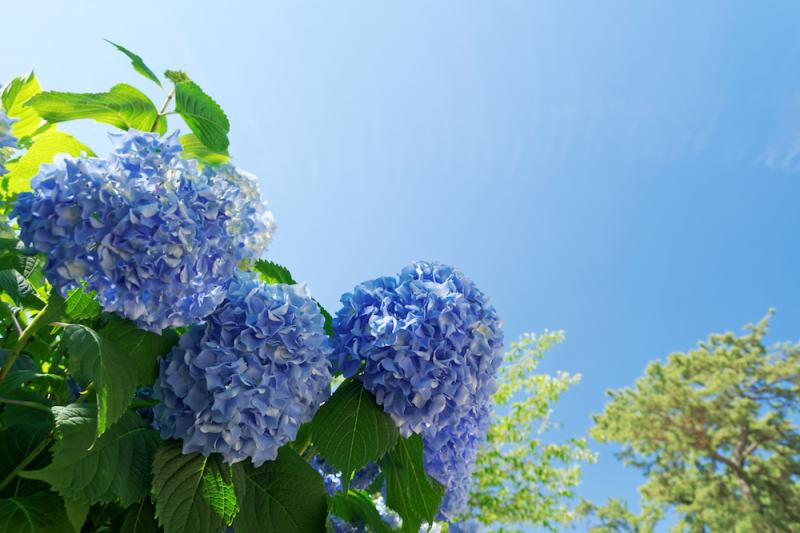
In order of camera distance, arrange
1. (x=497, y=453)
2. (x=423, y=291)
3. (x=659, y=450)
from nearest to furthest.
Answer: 1. (x=423, y=291)
2. (x=497, y=453)
3. (x=659, y=450)

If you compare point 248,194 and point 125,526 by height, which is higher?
point 248,194

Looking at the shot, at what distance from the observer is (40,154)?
1206 millimetres

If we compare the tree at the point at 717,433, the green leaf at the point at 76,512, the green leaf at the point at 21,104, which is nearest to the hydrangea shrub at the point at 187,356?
the green leaf at the point at 76,512

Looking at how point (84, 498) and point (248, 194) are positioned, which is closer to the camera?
point (84, 498)

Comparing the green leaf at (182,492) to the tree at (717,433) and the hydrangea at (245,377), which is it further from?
the tree at (717,433)

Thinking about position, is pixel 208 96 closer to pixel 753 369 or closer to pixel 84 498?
pixel 84 498

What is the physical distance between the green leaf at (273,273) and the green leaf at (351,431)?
0.88 feet

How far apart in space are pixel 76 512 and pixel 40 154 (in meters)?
0.70

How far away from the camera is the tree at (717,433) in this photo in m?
16.7

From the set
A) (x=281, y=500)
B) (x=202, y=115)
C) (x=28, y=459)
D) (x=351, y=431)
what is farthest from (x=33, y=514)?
(x=202, y=115)

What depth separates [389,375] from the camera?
1.01 metres

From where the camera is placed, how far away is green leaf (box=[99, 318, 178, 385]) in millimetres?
898

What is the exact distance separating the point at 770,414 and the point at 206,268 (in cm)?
2004

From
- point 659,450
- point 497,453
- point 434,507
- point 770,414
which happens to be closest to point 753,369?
point 770,414
